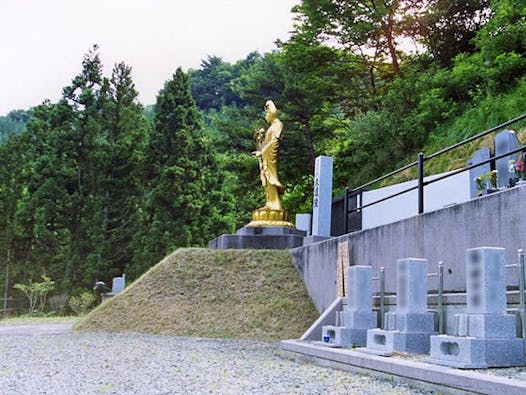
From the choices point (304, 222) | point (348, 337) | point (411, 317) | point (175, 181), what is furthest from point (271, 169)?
point (175, 181)

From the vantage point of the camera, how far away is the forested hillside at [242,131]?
13.0m

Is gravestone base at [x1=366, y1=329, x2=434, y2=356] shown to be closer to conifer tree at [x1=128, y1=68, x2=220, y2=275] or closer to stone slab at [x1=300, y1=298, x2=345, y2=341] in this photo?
stone slab at [x1=300, y1=298, x2=345, y2=341]

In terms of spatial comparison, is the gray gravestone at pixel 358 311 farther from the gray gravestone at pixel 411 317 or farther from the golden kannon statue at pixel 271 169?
the golden kannon statue at pixel 271 169

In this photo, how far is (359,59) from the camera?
17766 mm

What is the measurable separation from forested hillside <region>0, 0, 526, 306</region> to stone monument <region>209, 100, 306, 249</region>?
2576 millimetres

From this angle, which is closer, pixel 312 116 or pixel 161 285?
pixel 161 285

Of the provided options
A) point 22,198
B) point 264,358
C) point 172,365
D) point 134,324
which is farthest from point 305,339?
point 22,198

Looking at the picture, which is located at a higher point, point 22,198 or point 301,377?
point 22,198

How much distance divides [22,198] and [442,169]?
55.7 ft

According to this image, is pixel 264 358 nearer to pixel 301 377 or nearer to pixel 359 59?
pixel 301 377

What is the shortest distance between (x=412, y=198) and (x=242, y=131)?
8365mm

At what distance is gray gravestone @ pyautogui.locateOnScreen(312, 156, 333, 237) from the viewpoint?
10.5 metres

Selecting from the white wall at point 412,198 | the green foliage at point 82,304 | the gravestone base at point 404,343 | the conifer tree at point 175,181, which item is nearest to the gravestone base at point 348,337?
the gravestone base at point 404,343

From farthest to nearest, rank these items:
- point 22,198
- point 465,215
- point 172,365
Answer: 1. point 22,198
2. point 172,365
3. point 465,215
